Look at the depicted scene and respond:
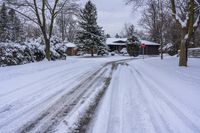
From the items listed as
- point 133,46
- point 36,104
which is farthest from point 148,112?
point 133,46

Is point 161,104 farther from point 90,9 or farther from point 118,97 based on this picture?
point 90,9

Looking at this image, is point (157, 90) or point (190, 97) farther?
point (157, 90)

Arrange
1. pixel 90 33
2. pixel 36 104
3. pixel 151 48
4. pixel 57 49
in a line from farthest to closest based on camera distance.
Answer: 1. pixel 151 48
2. pixel 90 33
3. pixel 57 49
4. pixel 36 104

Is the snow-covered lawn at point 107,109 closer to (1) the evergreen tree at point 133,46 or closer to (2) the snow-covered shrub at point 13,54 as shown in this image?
(2) the snow-covered shrub at point 13,54

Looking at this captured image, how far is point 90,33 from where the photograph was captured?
52.7 m

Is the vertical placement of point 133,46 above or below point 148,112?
above

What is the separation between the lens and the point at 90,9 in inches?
2132

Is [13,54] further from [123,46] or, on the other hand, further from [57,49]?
[123,46]

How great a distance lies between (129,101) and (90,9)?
47.4 metres

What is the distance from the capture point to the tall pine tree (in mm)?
52750

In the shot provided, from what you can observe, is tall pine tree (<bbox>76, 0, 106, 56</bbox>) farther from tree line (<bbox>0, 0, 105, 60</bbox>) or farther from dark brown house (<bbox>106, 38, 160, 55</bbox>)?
dark brown house (<bbox>106, 38, 160, 55</bbox>)

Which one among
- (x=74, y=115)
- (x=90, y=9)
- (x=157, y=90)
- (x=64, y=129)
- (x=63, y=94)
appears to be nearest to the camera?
(x=64, y=129)

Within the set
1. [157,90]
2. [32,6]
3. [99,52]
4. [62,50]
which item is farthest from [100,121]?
[99,52]

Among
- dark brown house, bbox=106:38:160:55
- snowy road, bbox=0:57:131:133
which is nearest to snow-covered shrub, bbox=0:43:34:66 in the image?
snowy road, bbox=0:57:131:133
